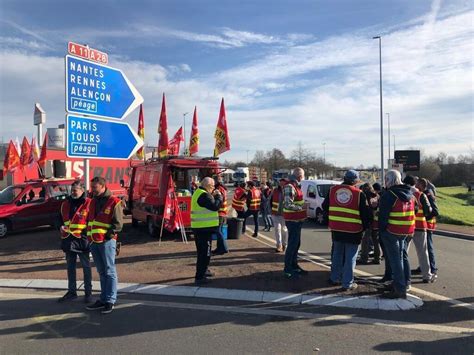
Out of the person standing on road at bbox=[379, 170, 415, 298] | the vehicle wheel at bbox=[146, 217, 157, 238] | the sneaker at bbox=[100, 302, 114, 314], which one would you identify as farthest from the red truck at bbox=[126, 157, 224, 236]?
the person standing on road at bbox=[379, 170, 415, 298]

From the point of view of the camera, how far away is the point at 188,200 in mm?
11195

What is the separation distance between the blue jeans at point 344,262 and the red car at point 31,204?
10623mm

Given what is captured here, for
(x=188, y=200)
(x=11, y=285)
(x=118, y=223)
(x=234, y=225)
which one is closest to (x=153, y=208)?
(x=188, y=200)

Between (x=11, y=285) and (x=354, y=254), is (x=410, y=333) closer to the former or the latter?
(x=354, y=254)

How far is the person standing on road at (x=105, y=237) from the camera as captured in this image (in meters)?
5.72

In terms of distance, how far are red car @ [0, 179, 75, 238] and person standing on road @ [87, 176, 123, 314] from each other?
9244 millimetres

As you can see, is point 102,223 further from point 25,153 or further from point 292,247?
point 25,153

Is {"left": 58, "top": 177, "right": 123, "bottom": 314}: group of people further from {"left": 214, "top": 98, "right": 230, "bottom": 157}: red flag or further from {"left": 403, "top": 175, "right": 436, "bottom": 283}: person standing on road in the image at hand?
{"left": 214, "top": 98, "right": 230, "bottom": 157}: red flag

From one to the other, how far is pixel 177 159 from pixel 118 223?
5.77 metres

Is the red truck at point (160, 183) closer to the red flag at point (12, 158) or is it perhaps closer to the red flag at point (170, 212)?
the red flag at point (170, 212)

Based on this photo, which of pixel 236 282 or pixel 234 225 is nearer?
pixel 236 282

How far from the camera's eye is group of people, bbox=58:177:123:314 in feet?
18.8

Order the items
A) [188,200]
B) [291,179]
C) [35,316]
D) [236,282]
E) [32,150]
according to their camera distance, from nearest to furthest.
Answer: [35,316] → [236,282] → [291,179] → [188,200] → [32,150]

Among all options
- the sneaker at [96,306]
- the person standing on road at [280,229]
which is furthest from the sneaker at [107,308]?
the person standing on road at [280,229]
